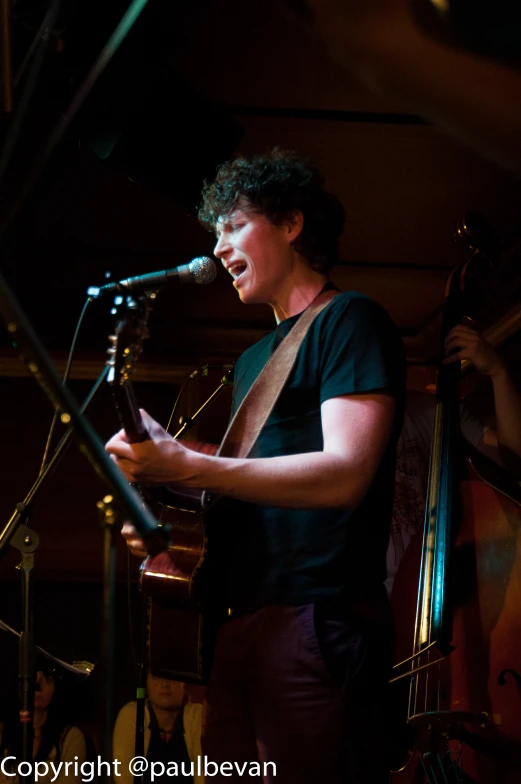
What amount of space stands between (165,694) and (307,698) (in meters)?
3.42

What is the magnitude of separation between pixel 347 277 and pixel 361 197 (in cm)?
87

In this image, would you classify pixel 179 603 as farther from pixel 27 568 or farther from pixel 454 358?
pixel 454 358

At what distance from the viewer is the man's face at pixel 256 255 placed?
2031 millimetres

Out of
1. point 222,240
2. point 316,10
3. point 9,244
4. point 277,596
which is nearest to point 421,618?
point 277,596

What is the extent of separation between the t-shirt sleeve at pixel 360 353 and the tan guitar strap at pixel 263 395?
0.29 ft

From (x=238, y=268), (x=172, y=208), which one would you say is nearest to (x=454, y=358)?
(x=238, y=268)

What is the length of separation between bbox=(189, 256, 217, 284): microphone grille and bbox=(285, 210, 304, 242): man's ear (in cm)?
23

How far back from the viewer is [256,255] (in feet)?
6.75

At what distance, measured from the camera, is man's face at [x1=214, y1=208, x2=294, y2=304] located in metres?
2.03

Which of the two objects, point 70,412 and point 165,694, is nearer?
point 70,412

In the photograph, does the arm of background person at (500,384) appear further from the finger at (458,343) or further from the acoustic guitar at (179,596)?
the acoustic guitar at (179,596)

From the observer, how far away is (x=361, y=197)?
12.3 ft

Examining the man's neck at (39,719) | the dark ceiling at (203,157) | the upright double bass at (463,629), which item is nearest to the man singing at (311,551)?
A: the upright double bass at (463,629)

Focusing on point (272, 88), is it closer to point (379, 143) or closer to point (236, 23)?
point (236, 23)
